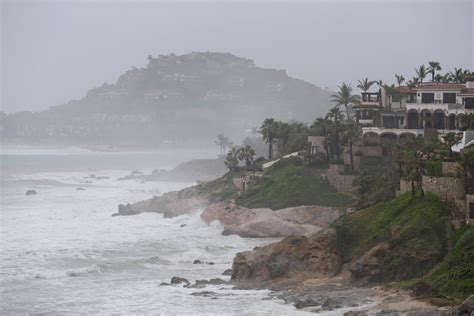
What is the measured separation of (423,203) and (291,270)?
817cm

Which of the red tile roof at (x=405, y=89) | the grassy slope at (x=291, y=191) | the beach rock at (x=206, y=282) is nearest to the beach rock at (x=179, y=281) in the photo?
the beach rock at (x=206, y=282)

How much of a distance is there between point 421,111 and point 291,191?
12.9 m

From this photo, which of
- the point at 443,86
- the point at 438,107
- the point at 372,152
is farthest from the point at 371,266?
the point at 443,86

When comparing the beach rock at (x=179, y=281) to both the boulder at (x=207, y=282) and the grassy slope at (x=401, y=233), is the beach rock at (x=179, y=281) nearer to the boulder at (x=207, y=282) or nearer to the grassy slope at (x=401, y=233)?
the boulder at (x=207, y=282)

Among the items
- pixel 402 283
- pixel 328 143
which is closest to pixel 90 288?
pixel 402 283

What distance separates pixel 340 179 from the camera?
2894 inches

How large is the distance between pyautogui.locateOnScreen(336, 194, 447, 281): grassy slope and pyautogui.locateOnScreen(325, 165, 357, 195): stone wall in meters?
17.7

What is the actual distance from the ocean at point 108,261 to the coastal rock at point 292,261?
6.12 ft

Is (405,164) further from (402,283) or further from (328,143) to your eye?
(328,143)

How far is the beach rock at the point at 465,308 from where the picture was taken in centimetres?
3584

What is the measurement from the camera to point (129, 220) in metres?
80.8

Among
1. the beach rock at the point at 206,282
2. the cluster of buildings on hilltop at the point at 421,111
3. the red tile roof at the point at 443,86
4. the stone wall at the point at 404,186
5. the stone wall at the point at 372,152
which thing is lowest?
the beach rock at the point at 206,282

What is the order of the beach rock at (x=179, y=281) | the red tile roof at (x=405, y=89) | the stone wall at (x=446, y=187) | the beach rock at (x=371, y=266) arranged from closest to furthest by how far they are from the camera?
the beach rock at (x=371, y=266)
the stone wall at (x=446, y=187)
the beach rock at (x=179, y=281)
the red tile roof at (x=405, y=89)

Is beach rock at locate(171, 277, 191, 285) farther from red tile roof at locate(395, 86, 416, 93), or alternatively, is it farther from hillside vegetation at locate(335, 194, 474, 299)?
red tile roof at locate(395, 86, 416, 93)
